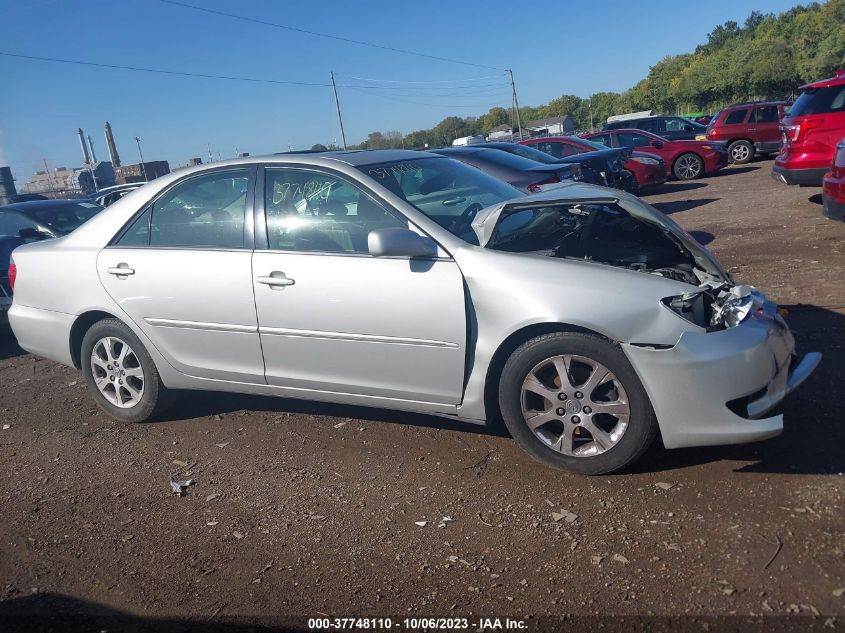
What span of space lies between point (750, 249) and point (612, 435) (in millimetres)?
5727

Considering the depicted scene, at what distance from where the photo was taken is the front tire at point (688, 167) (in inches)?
723

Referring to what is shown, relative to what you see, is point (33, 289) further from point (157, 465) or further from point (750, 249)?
point (750, 249)

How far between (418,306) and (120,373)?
236 centimetres

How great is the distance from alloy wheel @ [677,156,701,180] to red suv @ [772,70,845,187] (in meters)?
7.84

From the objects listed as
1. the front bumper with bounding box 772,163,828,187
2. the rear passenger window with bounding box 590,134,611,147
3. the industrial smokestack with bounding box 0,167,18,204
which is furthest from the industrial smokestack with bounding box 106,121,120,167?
the front bumper with bounding box 772,163,828,187

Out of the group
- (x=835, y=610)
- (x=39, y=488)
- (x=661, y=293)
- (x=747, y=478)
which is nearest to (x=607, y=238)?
(x=661, y=293)

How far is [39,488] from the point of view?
171 inches

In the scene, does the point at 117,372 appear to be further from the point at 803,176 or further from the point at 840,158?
the point at 803,176

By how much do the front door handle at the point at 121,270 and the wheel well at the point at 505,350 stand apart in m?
2.44

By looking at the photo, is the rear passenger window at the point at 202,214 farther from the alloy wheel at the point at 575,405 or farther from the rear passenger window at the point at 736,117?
the rear passenger window at the point at 736,117

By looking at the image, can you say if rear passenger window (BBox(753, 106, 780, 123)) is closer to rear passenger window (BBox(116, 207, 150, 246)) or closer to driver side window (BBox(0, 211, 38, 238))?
driver side window (BBox(0, 211, 38, 238))

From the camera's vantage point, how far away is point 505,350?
12.4 ft

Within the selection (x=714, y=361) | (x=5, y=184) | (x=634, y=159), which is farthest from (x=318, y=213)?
(x=5, y=184)

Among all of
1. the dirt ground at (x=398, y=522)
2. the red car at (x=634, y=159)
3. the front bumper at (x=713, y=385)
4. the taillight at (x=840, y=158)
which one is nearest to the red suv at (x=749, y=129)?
the red car at (x=634, y=159)
